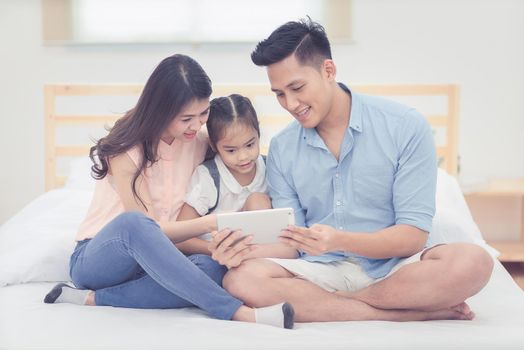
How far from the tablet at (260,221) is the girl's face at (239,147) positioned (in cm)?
25

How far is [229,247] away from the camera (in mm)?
1676

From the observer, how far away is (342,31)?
3.29 m

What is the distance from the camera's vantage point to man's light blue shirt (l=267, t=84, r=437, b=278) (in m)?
1.72

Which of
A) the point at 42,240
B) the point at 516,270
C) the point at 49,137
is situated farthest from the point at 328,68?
the point at 516,270

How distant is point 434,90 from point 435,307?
62.3 inches

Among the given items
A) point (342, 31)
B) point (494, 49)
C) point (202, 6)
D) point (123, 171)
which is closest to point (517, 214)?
point (494, 49)

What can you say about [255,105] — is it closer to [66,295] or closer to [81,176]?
[81,176]

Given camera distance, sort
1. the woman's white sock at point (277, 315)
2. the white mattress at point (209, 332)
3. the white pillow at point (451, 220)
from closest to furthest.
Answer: the white mattress at point (209, 332), the woman's white sock at point (277, 315), the white pillow at point (451, 220)

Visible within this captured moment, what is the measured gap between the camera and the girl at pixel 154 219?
63.1 inches

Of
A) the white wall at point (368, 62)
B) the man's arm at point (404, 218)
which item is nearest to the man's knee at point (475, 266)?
the man's arm at point (404, 218)

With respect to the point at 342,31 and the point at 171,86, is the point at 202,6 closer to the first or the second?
the point at 342,31

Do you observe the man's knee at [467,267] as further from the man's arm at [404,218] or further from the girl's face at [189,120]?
the girl's face at [189,120]

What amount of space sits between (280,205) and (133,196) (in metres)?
0.36

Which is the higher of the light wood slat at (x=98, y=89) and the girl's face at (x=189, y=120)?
the light wood slat at (x=98, y=89)
